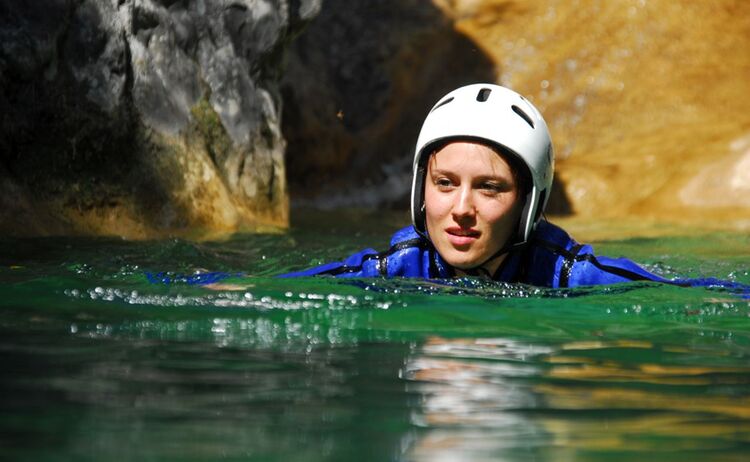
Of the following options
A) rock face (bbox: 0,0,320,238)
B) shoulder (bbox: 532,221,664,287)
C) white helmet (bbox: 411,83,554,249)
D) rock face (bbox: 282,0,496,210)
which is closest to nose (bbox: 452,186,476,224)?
white helmet (bbox: 411,83,554,249)

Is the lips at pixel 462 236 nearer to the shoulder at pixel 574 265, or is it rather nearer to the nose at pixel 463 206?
the nose at pixel 463 206

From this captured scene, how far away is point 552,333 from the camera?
409 cm

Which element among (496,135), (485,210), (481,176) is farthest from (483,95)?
(485,210)

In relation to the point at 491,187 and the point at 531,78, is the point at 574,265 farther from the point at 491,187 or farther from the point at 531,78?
the point at 531,78

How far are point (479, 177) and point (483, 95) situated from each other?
49 cm

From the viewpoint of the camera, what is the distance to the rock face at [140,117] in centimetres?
737

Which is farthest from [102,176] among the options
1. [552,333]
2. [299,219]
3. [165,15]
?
[552,333]

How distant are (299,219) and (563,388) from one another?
7.66 meters

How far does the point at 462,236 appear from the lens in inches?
202

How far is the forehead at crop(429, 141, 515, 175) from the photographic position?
16.9 ft

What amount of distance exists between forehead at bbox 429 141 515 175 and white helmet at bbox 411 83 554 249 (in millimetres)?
31

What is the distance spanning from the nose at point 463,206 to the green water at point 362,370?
286 mm

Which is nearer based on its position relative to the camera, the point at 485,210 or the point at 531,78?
the point at 485,210

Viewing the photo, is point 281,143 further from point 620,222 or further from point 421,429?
point 421,429
